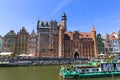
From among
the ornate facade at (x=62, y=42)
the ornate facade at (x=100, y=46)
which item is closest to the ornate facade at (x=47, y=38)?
the ornate facade at (x=62, y=42)

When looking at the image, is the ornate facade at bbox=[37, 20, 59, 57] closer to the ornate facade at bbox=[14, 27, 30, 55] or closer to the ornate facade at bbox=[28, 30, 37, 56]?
the ornate facade at bbox=[28, 30, 37, 56]

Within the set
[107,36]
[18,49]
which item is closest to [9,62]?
[18,49]

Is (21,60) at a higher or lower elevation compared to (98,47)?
lower

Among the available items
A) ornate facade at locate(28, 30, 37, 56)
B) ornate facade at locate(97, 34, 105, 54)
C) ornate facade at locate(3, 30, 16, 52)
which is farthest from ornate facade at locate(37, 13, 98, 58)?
ornate facade at locate(3, 30, 16, 52)

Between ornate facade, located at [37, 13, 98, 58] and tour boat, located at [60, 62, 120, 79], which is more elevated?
ornate facade, located at [37, 13, 98, 58]

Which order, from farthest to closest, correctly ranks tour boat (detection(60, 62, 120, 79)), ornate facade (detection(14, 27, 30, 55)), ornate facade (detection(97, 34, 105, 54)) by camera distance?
1. ornate facade (detection(97, 34, 105, 54))
2. ornate facade (detection(14, 27, 30, 55))
3. tour boat (detection(60, 62, 120, 79))

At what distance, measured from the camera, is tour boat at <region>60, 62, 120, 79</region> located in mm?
39419

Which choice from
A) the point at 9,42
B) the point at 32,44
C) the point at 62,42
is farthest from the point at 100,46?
the point at 9,42

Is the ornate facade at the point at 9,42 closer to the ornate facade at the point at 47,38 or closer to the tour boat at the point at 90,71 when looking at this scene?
the ornate facade at the point at 47,38

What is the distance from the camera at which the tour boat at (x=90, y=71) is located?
3942 centimetres

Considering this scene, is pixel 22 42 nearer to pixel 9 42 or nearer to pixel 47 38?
pixel 9 42

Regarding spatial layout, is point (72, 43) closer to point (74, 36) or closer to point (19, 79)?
point (74, 36)

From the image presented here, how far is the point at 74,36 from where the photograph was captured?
385 ft

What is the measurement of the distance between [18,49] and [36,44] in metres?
12.3
